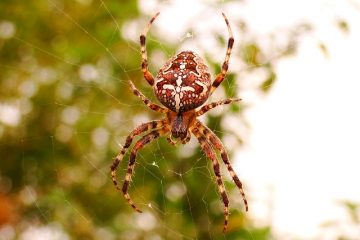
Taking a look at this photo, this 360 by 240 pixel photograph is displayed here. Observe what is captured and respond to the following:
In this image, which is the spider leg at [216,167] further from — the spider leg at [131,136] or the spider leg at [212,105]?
the spider leg at [131,136]

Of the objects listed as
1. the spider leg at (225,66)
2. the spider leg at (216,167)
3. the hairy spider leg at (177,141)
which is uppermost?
the spider leg at (225,66)

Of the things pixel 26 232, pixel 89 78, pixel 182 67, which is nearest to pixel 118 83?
pixel 89 78

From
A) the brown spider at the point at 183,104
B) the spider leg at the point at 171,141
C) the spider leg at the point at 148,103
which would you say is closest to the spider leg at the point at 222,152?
the brown spider at the point at 183,104

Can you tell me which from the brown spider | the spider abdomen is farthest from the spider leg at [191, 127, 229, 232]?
the spider abdomen

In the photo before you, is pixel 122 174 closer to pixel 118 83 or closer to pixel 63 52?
pixel 118 83

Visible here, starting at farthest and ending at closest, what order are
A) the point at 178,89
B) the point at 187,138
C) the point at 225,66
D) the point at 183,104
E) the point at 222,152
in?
1. the point at 187,138
2. the point at 222,152
3. the point at 183,104
4. the point at 178,89
5. the point at 225,66

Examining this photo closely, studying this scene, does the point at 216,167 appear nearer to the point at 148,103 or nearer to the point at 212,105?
the point at 212,105

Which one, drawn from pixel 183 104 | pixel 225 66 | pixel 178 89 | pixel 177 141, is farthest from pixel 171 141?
pixel 225 66
